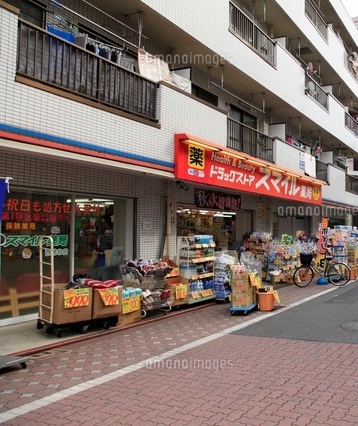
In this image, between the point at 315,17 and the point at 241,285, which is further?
the point at 315,17

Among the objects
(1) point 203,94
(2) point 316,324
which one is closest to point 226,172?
(1) point 203,94

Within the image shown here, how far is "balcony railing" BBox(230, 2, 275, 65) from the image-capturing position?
13672mm

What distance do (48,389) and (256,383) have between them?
8.21 feet

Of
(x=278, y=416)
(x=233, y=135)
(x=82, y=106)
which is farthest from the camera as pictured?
(x=233, y=135)

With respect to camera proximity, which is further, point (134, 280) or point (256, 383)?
point (134, 280)

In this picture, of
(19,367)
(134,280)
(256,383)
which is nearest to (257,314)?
(134,280)

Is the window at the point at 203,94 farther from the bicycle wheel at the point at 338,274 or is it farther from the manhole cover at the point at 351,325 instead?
the manhole cover at the point at 351,325

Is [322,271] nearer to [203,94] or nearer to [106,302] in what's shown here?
[203,94]

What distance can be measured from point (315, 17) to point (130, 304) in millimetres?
18716

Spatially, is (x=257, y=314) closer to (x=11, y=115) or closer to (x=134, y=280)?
(x=134, y=280)

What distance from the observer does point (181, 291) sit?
32.9ft

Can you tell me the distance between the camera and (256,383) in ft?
17.6

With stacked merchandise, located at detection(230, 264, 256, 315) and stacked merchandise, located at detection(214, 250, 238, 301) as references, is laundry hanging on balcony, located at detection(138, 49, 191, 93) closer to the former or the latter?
stacked merchandise, located at detection(214, 250, 238, 301)

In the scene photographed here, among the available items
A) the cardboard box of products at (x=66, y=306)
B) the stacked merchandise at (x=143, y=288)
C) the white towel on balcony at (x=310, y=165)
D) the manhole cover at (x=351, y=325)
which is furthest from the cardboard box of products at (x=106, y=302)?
the white towel on balcony at (x=310, y=165)
